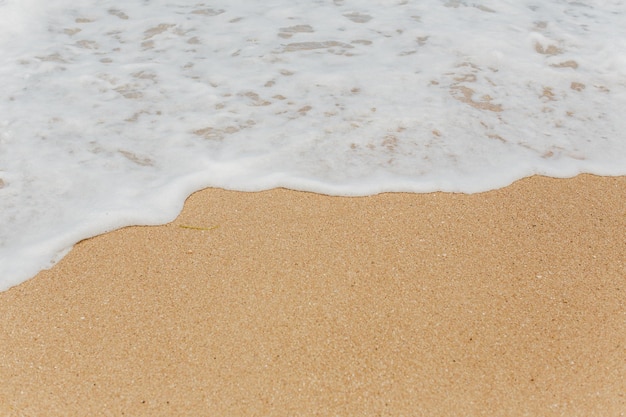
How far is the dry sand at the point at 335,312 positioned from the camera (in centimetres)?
186

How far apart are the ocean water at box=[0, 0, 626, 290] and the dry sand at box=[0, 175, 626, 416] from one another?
21 cm

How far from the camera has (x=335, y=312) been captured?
213 centimetres

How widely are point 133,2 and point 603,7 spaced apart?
3.98 m

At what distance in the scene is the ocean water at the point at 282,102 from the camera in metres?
2.78

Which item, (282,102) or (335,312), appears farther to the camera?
(282,102)

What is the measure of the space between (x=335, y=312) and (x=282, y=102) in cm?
171

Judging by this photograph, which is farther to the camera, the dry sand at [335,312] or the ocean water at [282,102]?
the ocean water at [282,102]

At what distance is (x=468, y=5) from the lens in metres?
4.80

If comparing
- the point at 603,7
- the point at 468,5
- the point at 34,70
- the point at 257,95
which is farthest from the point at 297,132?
the point at 603,7

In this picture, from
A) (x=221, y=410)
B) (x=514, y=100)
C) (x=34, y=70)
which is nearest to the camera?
(x=221, y=410)

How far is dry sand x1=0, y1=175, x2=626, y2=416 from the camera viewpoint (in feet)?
6.09

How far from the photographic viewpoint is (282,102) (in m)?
3.48

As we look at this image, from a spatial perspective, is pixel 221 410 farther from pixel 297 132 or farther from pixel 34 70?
pixel 34 70

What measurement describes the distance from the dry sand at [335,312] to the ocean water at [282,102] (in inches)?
8.1
